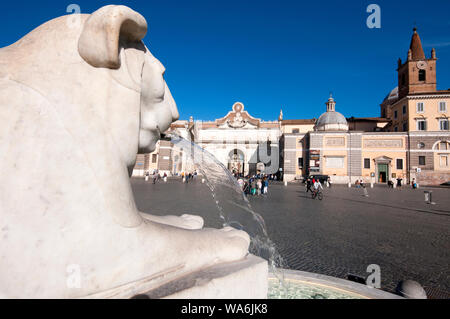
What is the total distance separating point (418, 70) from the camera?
33.4 metres

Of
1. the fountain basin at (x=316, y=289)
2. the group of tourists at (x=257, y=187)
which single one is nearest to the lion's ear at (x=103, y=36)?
the fountain basin at (x=316, y=289)

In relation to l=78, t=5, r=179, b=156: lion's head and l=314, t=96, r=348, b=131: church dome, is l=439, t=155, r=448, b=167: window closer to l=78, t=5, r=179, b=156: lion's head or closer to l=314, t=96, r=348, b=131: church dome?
l=314, t=96, r=348, b=131: church dome

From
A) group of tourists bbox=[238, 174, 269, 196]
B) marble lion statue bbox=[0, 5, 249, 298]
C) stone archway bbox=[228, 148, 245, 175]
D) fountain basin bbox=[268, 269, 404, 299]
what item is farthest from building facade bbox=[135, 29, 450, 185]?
marble lion statue bbox=[0, 5, 249, 298]

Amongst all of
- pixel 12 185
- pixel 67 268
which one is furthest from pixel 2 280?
pixel 12 185

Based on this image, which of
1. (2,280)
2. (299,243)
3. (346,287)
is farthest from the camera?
(299,243)

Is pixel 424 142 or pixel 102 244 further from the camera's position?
pixel 424 142

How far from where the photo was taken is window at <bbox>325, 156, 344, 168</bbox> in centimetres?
3244

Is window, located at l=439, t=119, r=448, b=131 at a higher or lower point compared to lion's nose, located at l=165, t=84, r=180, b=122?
higher

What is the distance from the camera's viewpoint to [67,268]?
888mm

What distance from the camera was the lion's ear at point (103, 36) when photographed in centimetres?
99

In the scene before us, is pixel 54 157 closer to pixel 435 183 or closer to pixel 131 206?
pixel 131 206

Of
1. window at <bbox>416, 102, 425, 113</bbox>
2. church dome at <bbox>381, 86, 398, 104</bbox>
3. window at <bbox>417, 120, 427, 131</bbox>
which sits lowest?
window at <bbox>417, 120, 427, 131</bbox>

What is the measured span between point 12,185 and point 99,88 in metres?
0.46

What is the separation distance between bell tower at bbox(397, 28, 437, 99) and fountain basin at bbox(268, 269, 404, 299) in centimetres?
3941
